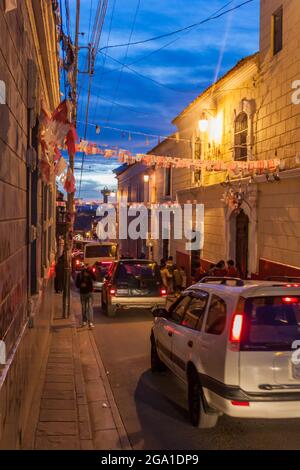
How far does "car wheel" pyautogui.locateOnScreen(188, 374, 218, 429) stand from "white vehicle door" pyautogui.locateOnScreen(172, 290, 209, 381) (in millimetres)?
266

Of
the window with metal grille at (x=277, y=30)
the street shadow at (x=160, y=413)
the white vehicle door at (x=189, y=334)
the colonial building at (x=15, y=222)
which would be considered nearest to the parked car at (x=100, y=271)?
the window with metal grille at (x=277, y=30)

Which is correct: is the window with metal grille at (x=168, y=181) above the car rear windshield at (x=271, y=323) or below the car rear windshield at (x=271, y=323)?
above

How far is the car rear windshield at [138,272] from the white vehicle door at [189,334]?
8336mm

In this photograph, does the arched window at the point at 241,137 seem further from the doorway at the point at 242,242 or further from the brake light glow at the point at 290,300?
the brake light glow at the point at 290,300

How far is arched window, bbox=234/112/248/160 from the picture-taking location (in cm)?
1755

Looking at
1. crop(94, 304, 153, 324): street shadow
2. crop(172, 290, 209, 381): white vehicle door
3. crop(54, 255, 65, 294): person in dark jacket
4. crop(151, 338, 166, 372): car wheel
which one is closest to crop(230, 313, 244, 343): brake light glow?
crop(172, 290, 209, 381): white vehicle door

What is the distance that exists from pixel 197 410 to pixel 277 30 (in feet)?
39.5

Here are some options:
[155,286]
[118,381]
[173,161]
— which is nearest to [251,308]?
[118,381]

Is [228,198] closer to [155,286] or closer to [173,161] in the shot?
[173,161]

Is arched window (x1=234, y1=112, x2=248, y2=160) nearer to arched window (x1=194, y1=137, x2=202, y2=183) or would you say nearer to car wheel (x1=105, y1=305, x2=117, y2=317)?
arched window (x1=194, y1=137, x2=202, y2=183)

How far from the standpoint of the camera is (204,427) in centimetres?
633

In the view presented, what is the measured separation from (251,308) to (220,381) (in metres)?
0.85

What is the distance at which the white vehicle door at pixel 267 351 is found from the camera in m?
5.50
